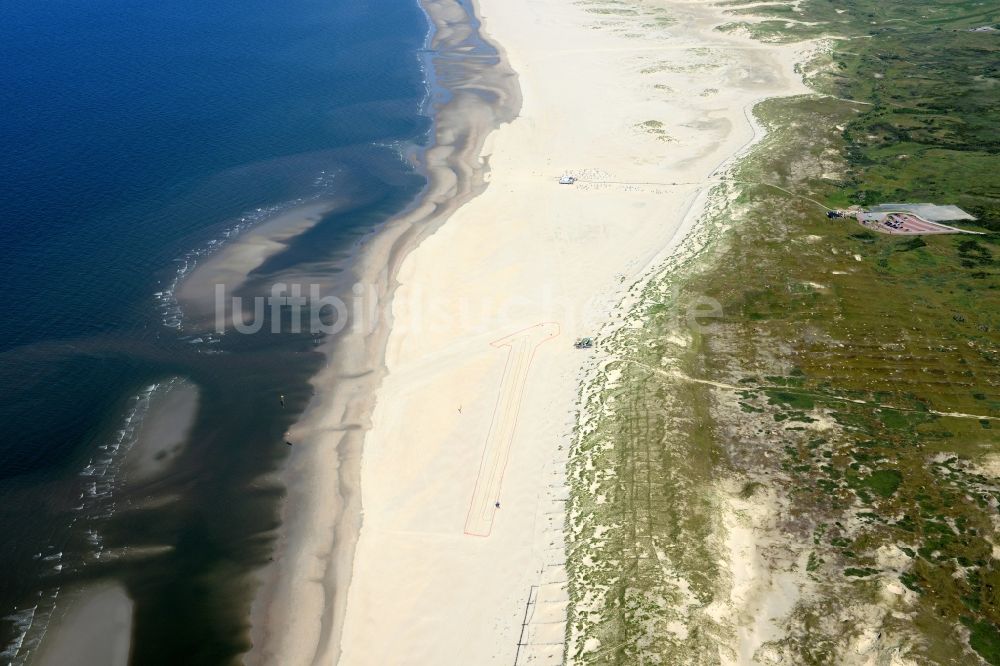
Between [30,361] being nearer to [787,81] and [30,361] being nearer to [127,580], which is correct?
[127,580]

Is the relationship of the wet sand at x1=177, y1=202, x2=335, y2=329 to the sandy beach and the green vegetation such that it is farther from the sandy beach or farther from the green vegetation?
the green vegetation

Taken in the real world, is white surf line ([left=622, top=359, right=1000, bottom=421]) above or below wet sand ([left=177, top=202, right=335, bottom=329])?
below

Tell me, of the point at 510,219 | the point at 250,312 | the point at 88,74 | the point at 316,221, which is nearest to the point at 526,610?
the point at 250,312

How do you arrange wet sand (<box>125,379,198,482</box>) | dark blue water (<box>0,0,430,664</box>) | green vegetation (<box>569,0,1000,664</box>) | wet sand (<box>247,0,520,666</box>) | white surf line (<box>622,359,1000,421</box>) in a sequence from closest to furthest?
green vegetation (<box>569,0,1000,664</box>) → wet sand (<box>247,0,520,666</box>) → dark blue water (<box>0,0,430,664</box>) → white surf line (<box>622,359,1000,421</box>) → wet sand (<box>125,379,198,482</box>)

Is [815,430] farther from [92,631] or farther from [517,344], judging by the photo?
[92,631]

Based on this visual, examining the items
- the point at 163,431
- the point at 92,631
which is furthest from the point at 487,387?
the point at 92,631

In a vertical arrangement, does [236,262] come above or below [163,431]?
above

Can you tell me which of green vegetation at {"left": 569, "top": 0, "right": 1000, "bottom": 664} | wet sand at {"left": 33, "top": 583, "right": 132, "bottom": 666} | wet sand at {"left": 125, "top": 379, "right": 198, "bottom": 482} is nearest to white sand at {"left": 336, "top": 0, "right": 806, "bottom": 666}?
green vegetation at {"left": 569, "top": 0, "right": 1000, "bottom": 664}
